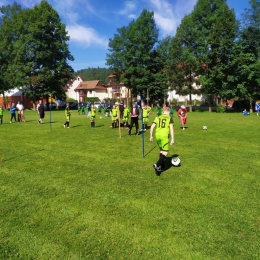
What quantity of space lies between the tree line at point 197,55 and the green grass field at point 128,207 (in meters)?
31.5

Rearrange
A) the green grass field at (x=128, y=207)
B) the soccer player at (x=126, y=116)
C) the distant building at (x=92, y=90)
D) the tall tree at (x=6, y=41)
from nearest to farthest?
1. the green grass field at (x=128, y=207)
2. the soccer player at (x=126, y=116)
3. the tall tree at (x=6, y=41)
4. the distant building at (x=92, y=90)

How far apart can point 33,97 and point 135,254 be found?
47.5 meters

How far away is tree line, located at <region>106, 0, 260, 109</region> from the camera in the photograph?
36875 mm

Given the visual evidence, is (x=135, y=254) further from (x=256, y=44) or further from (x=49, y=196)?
(x=256, y=44)

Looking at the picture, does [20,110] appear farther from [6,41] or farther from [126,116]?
[6,41]

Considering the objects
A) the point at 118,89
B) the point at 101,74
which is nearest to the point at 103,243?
the point at 118,89

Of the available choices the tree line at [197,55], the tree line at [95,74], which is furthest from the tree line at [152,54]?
the tree line at [95,74]

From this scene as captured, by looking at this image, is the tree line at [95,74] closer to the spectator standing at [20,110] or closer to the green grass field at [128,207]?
the spectator standing at [20,110]

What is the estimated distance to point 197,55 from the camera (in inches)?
1601

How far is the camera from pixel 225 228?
4352mm

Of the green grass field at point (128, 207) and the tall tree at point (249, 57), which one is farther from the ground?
the tall tree at point (249, 57)

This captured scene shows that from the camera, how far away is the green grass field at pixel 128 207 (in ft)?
12.6

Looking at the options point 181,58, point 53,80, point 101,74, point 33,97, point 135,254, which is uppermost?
point 101,74

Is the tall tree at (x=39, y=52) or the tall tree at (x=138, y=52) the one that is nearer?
the tall tree at (x=39, y=52)
